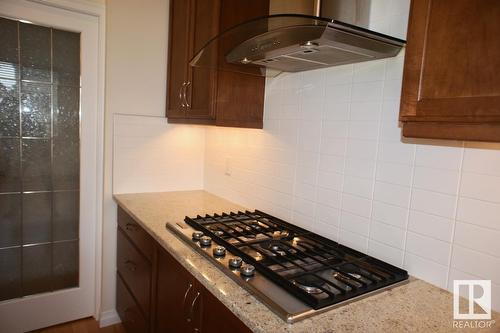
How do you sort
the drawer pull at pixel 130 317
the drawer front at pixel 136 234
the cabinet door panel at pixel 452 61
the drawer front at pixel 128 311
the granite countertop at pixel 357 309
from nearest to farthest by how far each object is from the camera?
the cabinet door panel at pixel 452 61, the granite countertop at pixel 357 309, the drawer front at pixel 136 234, the drawer front at pixel 128 311, the drawer pull at pixel 130 317

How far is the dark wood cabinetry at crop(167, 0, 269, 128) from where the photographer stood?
1.79m

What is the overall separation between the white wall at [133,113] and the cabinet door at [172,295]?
0.92 metres

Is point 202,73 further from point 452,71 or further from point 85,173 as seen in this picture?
point 452,71

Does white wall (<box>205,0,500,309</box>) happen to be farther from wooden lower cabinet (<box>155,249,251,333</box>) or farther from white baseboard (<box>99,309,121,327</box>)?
white baseboard (<box>99,309,121,327</box>)

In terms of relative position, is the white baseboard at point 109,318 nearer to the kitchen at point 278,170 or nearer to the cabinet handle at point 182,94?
the kitchen at point 278,170

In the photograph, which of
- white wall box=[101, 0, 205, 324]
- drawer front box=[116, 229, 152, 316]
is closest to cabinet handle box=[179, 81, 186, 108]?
white wall box=[101, 0, 205, 324]

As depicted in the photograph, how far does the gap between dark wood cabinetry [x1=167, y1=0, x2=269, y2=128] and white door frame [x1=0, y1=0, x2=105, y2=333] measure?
0.55 metres

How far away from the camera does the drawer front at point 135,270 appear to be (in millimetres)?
1774

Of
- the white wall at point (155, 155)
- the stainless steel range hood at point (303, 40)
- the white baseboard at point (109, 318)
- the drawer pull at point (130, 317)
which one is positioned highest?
the stainless steel range hood at point (303, 40)

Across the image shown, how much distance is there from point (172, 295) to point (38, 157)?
1.40 meters

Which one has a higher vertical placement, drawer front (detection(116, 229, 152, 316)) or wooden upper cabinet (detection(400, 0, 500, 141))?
wooden upper cabinet (detection(400, 0, 500, 141))

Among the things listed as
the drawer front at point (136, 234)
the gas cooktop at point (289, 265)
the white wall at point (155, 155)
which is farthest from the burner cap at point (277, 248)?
the white wall at point (155, 155)

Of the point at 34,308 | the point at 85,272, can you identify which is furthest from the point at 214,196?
the point at 34,308

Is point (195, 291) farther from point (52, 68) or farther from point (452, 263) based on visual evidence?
point (52, 68)
